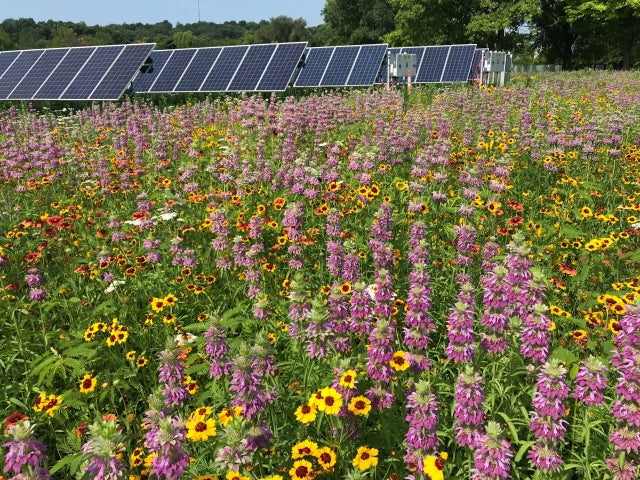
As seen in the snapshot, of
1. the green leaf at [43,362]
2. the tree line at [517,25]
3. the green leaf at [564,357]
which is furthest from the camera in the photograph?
the tree line at [517,25]

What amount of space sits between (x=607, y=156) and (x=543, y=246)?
4.45m

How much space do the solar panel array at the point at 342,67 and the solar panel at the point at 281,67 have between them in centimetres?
230

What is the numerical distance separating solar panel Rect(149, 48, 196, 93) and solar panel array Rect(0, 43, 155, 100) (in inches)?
54.8

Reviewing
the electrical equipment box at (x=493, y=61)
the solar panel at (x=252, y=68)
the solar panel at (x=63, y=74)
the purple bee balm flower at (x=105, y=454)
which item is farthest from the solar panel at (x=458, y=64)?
the purple bee balm flower at (x=105, y=454)

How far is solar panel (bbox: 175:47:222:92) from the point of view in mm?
18739

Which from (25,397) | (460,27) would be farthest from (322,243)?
(460,27)

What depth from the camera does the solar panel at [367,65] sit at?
20.4 meters

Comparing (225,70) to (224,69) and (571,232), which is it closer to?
(224,69)

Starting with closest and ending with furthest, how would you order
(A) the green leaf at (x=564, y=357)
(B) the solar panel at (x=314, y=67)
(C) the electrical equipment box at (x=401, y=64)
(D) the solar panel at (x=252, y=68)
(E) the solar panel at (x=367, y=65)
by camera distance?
(A) the green leaf at (x=564, y=357) → (C) the electrical equipment box at (x=401, y=64) → (D) the solar panel at (x=252, y=68) → (E) the solar panel at (x=367, y=65) → (B) the solar panel at (x=314, y=67)

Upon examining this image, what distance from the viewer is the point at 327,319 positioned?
309 centimetres

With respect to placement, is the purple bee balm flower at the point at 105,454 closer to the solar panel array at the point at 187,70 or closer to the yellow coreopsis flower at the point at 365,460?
the yellow coreopsis flower at the point at 365,460

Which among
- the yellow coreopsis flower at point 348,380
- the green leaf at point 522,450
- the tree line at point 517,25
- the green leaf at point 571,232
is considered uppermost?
the tree line at point 517,25

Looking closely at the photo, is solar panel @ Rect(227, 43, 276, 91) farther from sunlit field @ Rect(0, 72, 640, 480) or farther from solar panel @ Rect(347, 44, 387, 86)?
sunlit field @ Rect(0, 72, 640, 480)

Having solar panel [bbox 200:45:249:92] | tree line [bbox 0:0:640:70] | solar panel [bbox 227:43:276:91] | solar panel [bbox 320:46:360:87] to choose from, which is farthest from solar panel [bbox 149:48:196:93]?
tree line [bbox 0:0:640:70]
